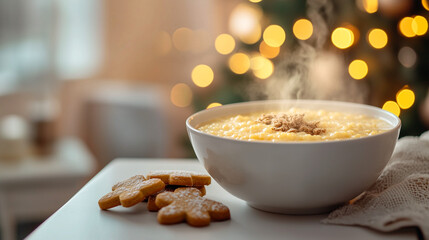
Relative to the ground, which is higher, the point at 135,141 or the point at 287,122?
the point at 287,122

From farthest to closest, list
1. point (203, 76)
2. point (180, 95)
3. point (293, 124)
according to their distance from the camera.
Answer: point (180, 95), point (203, 76), point (293, 124)

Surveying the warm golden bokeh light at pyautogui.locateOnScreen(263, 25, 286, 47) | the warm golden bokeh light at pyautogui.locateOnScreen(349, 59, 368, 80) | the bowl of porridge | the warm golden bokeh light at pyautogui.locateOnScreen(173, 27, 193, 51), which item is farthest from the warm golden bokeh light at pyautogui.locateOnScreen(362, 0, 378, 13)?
the warm golden bokeh light at pyautogui.locateOnScreen(173, 27, 193, 51)

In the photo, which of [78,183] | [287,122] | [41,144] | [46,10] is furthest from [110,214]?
[46,10]

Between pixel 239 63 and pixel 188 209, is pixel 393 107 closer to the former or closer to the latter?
pixel 239 63

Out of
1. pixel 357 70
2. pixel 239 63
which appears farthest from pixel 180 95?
pixel 357 70

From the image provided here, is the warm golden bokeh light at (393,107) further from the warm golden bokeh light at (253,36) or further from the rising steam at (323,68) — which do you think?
the warm golden bokeh light at (253,36)

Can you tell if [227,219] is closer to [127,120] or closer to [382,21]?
[382,21]
